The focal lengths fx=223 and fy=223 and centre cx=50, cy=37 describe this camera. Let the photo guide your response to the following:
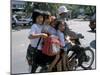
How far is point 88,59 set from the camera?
2637 millimetres

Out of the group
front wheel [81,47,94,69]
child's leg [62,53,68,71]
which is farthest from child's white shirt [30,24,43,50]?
front wheel [81,47,94,69]

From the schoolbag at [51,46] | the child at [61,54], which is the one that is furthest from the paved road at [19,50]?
the child at [61,54]

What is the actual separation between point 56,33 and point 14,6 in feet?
1.81

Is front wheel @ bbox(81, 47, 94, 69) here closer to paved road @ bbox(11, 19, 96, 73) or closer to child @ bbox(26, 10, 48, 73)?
child @ bbox(26, 10, 48, 73)

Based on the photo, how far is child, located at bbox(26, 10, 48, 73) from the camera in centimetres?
237

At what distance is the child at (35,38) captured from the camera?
2.37 metres

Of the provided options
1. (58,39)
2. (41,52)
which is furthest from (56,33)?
(41,52)

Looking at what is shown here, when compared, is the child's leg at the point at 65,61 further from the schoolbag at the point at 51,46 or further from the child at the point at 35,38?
the child at the point at 35,38

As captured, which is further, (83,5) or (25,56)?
(83,5)

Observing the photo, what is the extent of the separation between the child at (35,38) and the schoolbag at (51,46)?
0.19 feet

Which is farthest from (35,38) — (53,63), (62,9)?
(62,9)

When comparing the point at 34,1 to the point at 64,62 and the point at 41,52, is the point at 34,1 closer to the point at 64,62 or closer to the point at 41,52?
the point at 41,52

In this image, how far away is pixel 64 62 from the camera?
252cm

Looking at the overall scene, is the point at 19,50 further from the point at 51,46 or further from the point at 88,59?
the point at 88,59
